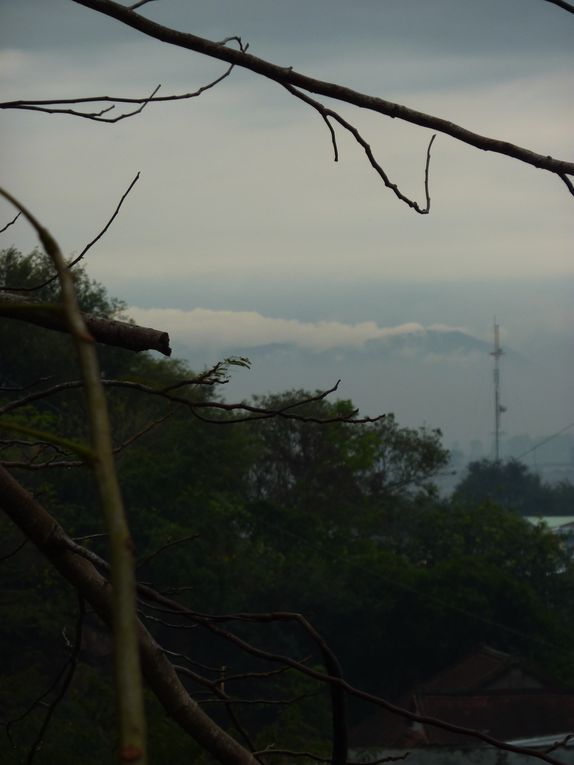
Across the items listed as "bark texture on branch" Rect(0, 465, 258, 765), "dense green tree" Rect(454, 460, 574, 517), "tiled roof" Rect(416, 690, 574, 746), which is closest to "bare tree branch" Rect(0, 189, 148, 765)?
"bark texture on branch" Rect(0, 465, 258, 765)

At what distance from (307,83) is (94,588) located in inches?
31.2

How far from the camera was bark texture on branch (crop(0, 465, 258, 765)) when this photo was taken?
1494mm

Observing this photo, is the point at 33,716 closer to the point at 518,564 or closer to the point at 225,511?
the point at 225,511

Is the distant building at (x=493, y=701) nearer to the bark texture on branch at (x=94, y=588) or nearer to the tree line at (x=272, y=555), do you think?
the tree line at (x=272, y=555)

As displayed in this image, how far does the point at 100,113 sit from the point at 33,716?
1684 centimetres

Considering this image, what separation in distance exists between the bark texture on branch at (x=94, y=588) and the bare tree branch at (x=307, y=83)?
2.26 feet

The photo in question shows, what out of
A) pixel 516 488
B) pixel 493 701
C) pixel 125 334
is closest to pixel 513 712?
pixel 493 701

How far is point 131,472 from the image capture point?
2709 cm

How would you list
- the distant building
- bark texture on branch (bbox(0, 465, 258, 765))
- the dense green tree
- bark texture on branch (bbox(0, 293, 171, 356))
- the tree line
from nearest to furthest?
1. bark texture on branch (bbox(0, 465, 258, 765))
2. bark texture on branch (bbox(0, 293, 171, 356))
3. the tree line
4. the distant building
5. the dense green tree

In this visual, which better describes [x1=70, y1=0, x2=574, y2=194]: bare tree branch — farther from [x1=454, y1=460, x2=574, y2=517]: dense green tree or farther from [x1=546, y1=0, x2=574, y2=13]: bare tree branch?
[x1=454, y1=460, x2=574, y2=517]: dense green tree

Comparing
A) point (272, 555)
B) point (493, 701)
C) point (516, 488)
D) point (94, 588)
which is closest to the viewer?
point (94, 588)

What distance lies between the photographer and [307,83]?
166 centimetres

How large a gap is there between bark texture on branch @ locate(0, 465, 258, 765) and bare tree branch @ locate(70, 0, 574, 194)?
688 millimetres

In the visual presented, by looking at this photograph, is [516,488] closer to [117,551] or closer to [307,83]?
[307,83]
